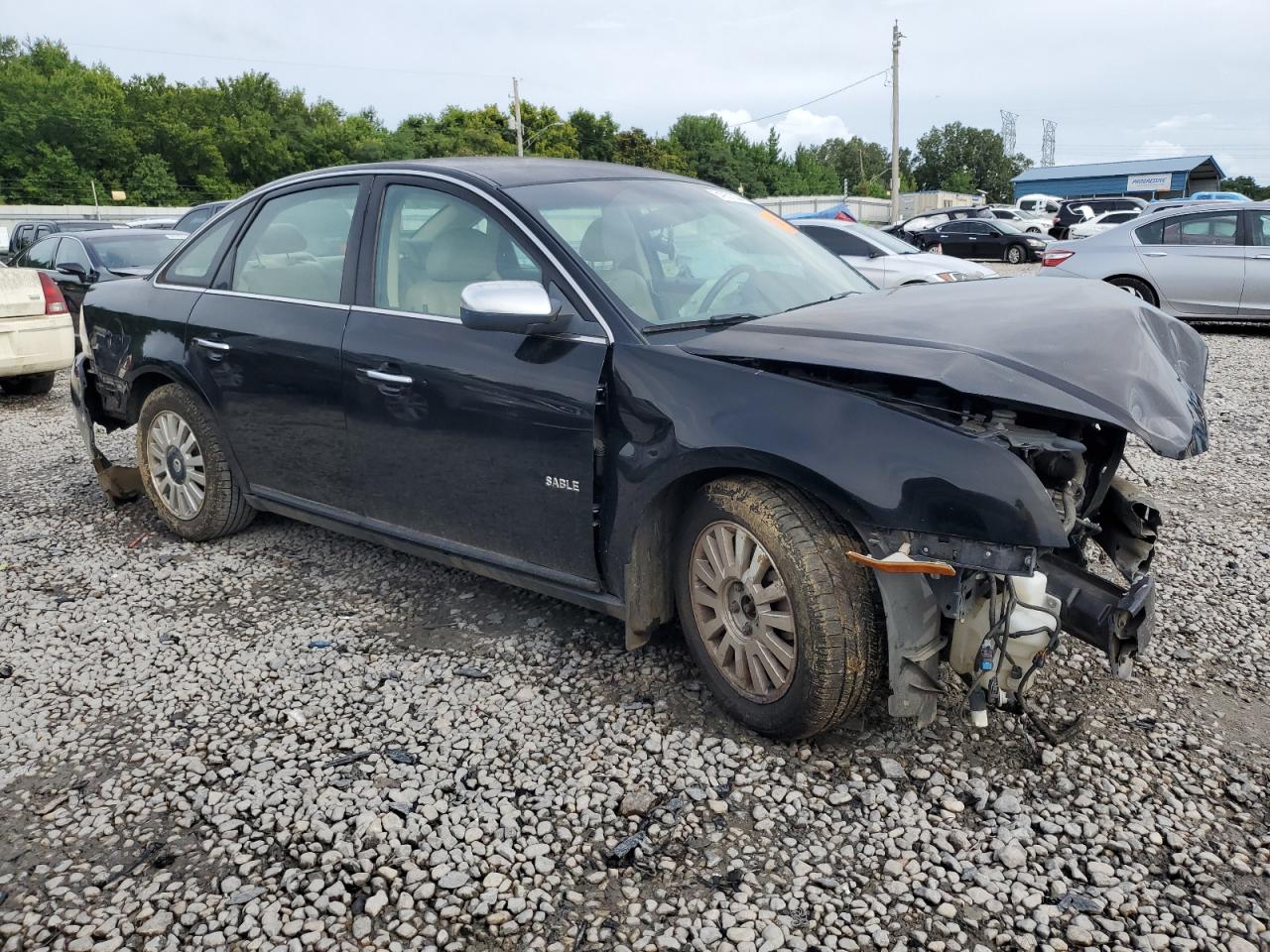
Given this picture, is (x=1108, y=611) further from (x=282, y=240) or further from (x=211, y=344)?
(x=211, y=344)

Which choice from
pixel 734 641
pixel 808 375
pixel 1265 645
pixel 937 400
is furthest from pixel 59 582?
pixel 1265 645

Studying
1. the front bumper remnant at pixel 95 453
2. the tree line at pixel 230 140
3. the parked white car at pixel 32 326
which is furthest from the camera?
the tree line at pixel 230 140

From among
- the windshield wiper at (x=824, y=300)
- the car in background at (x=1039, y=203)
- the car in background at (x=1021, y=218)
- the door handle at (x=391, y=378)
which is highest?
the car in background at (x=1039, y=203)

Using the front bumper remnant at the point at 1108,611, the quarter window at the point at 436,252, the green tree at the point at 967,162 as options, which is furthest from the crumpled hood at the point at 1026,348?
the green tree at the point at 967,162

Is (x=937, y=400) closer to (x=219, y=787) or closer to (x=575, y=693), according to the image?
(x=575, y=693)

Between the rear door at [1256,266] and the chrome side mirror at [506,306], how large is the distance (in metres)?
10.7

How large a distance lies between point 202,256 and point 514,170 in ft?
6.19

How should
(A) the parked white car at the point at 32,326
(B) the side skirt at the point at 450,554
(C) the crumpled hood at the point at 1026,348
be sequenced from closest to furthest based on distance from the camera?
(C) the crumpled hood at the point at 1026,348 → (B) the side skirt at the point at 450,554 → (A) the parked white car at the point at 32,326

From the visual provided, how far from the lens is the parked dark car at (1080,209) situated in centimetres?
3023

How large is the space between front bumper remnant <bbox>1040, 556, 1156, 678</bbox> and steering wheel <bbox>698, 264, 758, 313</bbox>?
55.5 inches

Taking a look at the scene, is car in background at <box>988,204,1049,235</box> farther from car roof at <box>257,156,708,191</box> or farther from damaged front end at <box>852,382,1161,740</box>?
damaged front end at <box>852,382,1161,740</box>

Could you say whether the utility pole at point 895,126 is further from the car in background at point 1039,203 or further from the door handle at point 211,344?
the door handle at point 211,344

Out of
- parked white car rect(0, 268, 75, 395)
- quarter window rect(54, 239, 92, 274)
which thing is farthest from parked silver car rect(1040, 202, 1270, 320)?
quarter window rect(54, 239, 92, 274)

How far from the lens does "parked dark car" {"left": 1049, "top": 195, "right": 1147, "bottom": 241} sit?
99.2 ft
